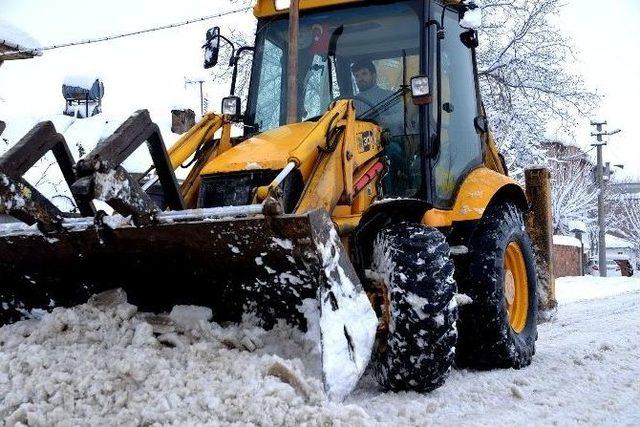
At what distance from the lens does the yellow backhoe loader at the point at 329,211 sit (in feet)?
10.6

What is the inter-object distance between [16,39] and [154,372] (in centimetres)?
1001

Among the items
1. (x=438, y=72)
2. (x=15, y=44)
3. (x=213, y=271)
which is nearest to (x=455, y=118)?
(x=438, y=72)

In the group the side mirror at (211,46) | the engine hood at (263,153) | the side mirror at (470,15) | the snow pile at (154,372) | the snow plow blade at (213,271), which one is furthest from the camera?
the side mirror at (211,46)

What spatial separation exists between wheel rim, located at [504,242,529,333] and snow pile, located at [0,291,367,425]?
2.25 meters

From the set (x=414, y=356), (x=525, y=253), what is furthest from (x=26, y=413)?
(x=525, y=253)

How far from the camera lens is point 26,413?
2615 mm

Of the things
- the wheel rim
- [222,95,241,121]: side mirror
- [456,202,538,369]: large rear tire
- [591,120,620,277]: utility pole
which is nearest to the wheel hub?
the wheel rim

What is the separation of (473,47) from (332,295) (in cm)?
285

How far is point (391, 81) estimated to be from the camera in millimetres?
4645

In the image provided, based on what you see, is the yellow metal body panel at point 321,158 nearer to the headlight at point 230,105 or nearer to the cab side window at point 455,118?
the cab side window at point 455,118

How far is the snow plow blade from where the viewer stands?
313cm

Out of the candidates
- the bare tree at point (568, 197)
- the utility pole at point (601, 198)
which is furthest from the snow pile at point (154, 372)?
the bare tree at point (568, 197)

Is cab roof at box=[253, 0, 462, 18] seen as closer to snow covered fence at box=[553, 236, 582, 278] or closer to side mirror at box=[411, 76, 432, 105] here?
side mirror at box=[411, 76, 432, 105]

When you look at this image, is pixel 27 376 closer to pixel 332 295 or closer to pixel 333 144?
pixel 332 295
